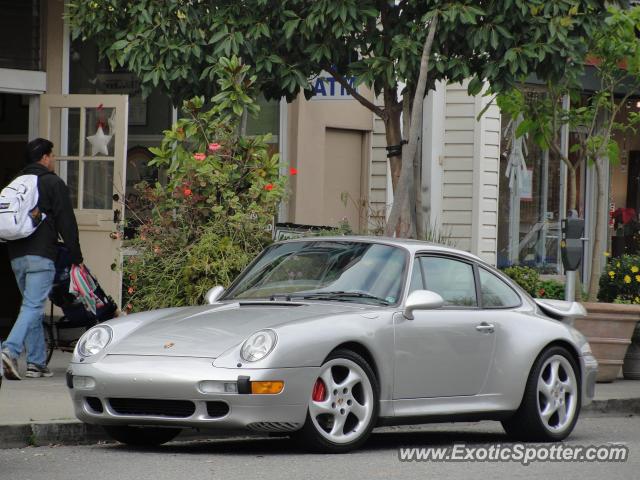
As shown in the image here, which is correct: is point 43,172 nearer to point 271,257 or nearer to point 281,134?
point 271,257

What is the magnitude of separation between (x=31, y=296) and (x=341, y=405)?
4.31m

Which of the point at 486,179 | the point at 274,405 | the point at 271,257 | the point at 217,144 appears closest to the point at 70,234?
the point at 217,144

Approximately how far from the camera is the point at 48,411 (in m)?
9.89

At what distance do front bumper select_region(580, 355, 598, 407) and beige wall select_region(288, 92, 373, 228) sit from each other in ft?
25.3

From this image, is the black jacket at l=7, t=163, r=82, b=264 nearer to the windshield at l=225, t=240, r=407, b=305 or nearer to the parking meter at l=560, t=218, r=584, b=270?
the windshield at l=225, t=240, r=407, b=305

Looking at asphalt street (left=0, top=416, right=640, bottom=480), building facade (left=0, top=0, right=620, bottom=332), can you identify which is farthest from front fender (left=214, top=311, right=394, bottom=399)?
building facade (left=0, top=0, right=620, bottom=332)

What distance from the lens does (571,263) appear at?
13891 millimetres

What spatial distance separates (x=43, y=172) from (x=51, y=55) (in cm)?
427

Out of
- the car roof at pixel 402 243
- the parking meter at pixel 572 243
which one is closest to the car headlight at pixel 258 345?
the car roof at pixel 402 243

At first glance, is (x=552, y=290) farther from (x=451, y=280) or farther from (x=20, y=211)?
(x=451, y=280)

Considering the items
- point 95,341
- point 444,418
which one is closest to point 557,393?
point 444,418

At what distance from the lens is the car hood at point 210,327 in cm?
848

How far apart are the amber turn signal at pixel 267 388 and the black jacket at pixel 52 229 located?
4.27 m

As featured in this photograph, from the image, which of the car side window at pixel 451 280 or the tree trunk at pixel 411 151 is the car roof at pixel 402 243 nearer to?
the car side window at pixel 451 280
